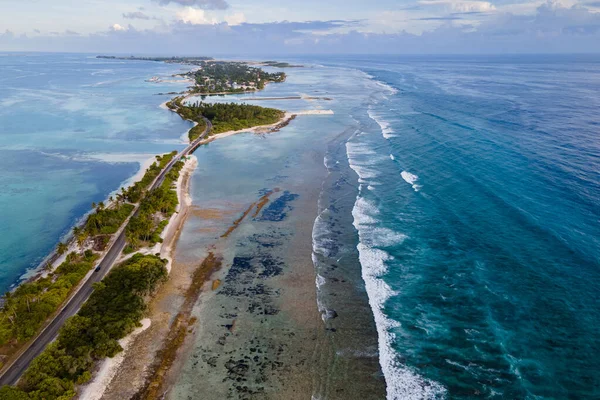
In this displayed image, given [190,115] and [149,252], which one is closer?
[149,252]

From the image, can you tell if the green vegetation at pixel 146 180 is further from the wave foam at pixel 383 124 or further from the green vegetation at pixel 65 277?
the wave foam at pixel 383 124

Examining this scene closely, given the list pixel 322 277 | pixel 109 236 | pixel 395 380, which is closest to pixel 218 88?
pixel 109 236

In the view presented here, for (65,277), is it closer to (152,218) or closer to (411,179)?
(152,218)

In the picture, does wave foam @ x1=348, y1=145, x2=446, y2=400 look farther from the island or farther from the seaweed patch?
the island

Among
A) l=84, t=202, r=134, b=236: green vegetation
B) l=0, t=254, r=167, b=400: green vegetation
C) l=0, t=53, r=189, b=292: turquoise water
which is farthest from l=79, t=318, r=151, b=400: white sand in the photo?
l=84, t=202, r=134, b=236: green vegetation

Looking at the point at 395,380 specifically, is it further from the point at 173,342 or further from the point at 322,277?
the point at 173,342

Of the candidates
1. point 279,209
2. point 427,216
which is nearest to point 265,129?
point 279,209
